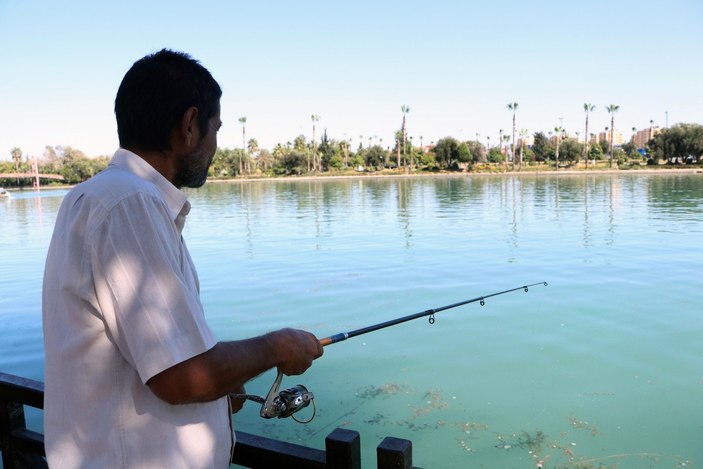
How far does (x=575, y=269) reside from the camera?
10.6 metres

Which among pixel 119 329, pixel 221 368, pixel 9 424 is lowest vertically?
pixel 9 424

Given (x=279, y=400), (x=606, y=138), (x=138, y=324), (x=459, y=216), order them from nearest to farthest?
1. (x=138, y=324)
2. (x=279, y=400)
3. (x=459, y=216)
4. (x=606, y=138)

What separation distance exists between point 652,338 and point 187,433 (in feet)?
22.0

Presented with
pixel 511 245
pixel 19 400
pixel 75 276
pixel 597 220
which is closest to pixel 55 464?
pixel 75 276

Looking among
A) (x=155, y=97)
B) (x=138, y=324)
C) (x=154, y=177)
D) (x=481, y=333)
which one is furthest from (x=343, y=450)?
(x=481, y=333)

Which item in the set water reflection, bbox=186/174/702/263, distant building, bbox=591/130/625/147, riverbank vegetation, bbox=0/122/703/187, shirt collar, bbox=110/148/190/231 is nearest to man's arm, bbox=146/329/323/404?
shirt collar, bbox=110/148/190/231

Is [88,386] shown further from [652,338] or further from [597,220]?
[597,220]

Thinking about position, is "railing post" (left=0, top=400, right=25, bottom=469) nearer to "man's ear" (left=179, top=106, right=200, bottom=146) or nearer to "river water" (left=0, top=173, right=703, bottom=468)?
"man's ear" (left=179, top=106, right=200, bottom=146)

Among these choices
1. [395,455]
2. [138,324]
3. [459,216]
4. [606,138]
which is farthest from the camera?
[606,138]

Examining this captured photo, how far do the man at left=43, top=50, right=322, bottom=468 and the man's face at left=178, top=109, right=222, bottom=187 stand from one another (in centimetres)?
7

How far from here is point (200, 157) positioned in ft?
5.01

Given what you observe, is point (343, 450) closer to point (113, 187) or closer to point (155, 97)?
point (113, 187)

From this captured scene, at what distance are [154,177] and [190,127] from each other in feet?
0.51

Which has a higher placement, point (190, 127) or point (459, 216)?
point (190, 127)
